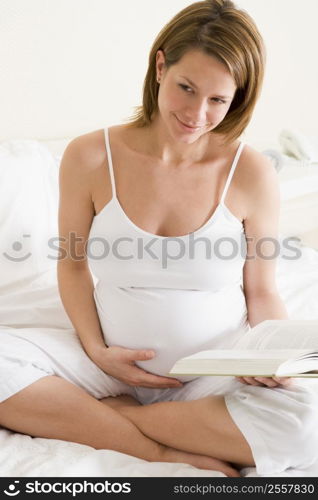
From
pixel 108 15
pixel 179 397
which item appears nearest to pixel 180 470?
pixel 179 397

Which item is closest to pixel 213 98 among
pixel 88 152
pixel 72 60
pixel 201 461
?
pixel 88 152

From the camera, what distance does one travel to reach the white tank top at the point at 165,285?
1479mm

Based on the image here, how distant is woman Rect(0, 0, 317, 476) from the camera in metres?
1.35

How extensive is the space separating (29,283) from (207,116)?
696mm

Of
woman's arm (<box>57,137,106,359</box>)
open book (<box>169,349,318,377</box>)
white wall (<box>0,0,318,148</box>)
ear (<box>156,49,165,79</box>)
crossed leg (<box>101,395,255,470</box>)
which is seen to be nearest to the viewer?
open book (<box>169,349,318,377</box>)

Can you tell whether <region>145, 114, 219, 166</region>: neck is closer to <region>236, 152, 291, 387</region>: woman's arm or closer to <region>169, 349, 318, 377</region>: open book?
<region>236, 152, 291, 387</region>: woman's arm

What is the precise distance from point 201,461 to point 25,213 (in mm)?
853

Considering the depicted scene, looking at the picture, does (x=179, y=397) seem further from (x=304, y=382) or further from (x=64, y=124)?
(x=64, y=124)

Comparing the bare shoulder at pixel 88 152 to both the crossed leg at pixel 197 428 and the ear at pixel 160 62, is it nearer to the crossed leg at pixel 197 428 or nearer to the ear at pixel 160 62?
the ear at pixel 160 62

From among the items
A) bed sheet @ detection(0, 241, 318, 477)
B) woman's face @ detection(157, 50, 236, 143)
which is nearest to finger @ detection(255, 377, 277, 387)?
bed sheet @ detection(0, 241, 318, 477)

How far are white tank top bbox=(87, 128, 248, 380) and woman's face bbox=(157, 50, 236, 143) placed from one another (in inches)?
7.1

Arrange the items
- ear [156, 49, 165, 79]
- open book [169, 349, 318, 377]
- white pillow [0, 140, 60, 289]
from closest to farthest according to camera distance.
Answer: open book [169, 349, 318, 377]
ear [156, 49, 165, 79]
white pillow [0, 140, 60, 289]

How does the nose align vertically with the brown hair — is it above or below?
below

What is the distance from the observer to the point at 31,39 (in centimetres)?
221
